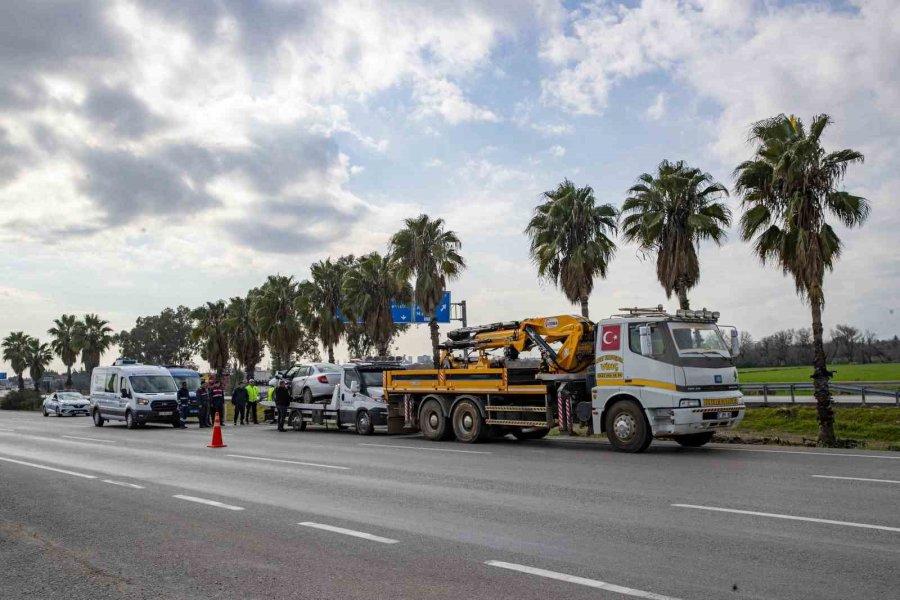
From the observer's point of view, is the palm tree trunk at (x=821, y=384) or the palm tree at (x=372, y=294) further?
the palm tree at (x=372, y=294)

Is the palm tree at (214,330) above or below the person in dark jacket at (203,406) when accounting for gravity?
above

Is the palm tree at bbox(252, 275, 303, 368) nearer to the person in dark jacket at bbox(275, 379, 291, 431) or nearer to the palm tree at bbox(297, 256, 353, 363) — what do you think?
the palm tree at bbox(297, 256, 353, 363)

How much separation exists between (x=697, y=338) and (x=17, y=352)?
101 metres

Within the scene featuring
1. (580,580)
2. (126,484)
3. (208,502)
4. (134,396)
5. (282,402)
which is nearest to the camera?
(580,580)

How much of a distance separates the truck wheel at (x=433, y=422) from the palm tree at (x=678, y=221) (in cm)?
1075

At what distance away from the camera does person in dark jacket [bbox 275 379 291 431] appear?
85.3 feet

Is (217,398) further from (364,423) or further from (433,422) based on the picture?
(433,422)

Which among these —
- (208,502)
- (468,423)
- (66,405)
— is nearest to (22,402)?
(66,405)

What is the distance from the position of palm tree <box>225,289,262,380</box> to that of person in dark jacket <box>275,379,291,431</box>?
119ft

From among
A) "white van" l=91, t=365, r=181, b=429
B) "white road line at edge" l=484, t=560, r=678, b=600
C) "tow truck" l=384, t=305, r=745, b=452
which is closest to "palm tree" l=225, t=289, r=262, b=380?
"white van" l=91, t=365, r=181, b=429

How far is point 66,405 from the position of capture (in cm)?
4434

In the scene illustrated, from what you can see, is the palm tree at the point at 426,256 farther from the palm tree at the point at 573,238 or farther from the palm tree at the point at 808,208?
the palm tree at the point at 808,208

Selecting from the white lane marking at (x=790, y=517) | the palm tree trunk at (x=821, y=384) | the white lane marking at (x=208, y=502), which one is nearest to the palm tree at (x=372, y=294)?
the palm tree trunk at (x=821, y=384)

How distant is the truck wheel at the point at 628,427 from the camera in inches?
597
